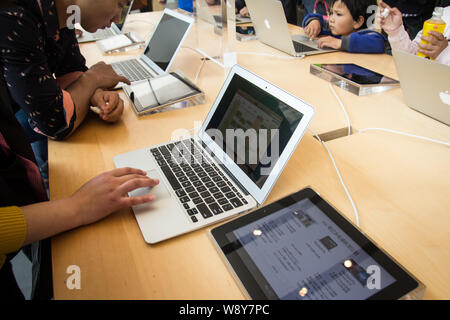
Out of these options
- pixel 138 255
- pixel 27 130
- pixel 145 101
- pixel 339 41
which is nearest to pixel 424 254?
pixel 138 255

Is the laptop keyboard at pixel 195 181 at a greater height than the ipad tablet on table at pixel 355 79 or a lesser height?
lesser

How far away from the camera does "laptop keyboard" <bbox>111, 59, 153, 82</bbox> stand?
4.20 ft

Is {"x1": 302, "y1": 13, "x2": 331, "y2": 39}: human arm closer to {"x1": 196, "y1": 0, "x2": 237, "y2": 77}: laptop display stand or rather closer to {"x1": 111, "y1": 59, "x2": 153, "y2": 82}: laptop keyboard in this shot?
{"x1": 196, "y1": 0, "x2": 237, "y2": 77}: laptop display stand

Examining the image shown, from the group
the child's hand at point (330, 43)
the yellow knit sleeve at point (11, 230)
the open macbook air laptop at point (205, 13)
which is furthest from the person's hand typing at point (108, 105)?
the child's hand at point (330, 43)

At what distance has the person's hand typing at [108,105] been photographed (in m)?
0.95

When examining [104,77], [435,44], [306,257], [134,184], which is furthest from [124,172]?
[435,44]

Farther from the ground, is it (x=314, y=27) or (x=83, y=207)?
(x=314, y=27)

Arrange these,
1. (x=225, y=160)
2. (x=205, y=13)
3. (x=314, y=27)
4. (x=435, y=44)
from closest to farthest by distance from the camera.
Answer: (x=225, y=160), (x=435, y=44), (x=314, y=27), (x=205, y=13)

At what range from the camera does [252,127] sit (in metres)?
0.70

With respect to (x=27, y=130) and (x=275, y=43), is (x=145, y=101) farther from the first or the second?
(x=275, y=43)

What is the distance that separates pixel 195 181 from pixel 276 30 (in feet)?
3.60

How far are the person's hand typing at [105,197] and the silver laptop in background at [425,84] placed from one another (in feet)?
2.68

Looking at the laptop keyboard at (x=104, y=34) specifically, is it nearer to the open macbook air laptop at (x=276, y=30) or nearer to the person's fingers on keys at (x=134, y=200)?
the open macbook air laptop at (x=276, y=30)

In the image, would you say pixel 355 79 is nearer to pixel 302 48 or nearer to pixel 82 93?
pixel 302 48
